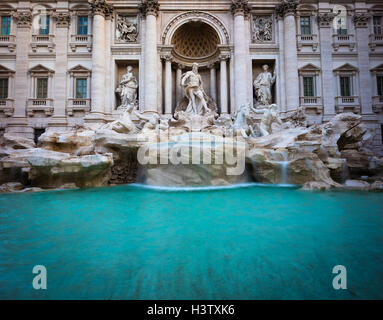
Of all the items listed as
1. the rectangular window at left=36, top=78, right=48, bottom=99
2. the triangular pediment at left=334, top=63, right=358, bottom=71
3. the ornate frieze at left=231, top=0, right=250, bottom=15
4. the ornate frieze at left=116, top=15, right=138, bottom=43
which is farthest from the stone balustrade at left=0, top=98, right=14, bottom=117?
the triangular pediment at left=334, top=63, right=358, bottom=71

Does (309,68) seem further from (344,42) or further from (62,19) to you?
(62,19)

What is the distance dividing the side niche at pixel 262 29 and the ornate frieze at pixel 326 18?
10.5ft

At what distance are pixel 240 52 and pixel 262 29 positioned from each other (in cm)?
278

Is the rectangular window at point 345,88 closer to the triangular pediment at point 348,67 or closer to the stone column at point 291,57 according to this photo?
the triangular pediment at point 348,67

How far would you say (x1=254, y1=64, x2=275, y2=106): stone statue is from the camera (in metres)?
13.4

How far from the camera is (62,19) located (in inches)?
533

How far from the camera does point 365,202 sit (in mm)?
3982

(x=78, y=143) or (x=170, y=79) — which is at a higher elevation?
(x=170, y=79)

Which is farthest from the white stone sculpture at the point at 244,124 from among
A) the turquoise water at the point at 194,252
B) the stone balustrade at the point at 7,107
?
the stone balustrade at the point at 7,107

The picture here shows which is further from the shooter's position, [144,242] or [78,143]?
[78,143]

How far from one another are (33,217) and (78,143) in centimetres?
523

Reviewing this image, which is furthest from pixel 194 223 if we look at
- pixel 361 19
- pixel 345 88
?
pixel 361 19
